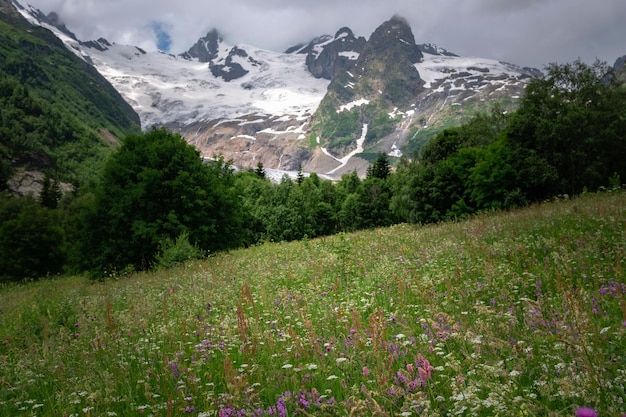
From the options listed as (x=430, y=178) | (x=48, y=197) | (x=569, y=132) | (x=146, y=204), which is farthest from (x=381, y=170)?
(x=48, y=197)

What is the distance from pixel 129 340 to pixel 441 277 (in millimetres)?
6182

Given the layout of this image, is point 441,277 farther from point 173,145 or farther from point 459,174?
point 459,174

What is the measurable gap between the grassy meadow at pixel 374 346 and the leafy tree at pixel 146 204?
2316cm

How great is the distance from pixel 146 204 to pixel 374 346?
1324 inches

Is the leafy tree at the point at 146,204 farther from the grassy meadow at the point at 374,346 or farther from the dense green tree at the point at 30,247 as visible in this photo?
the dense green tree at the point at 30,247

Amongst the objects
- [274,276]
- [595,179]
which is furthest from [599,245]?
[595,179]

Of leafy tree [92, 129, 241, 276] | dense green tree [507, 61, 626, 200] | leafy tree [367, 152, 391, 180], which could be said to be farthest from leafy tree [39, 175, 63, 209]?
dense green tree [507, 61, 626, 200]

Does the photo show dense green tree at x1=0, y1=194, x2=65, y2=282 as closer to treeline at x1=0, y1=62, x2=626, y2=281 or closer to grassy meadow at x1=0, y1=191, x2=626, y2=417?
treeline at x1=0, y1=62, x2=626, y2=281

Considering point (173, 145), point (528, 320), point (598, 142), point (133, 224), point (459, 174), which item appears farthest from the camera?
point (459, 174)

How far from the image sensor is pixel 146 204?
1330 inches

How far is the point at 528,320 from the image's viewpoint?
14.7 feet

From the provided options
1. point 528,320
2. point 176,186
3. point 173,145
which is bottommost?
point 528,320

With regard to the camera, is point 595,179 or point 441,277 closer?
point 441,277

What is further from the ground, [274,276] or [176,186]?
[176,186]
